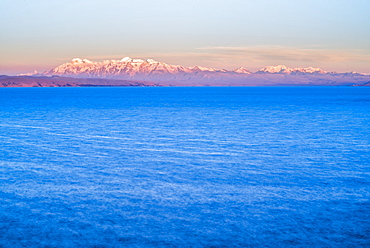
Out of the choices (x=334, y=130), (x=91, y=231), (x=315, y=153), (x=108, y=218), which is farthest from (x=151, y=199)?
(x=334, y=130)

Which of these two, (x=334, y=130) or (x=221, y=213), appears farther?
(x=334, y=130)

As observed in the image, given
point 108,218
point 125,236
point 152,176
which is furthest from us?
point 152,176

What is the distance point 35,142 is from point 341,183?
19.7 m

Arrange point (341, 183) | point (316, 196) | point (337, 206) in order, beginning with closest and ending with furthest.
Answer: point (337, 206), point (316, 196), point (341, 183)

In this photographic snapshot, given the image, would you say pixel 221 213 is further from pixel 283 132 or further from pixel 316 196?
pixel 283 132

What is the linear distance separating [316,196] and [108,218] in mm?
7203

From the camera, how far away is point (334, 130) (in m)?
36.0

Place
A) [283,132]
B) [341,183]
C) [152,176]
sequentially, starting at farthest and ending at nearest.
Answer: [283,132] < [152,176] < [341,183]

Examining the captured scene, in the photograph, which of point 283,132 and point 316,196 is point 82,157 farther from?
point 283,132

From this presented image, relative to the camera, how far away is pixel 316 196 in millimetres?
14484

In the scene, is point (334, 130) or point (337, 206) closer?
point (337, 206)

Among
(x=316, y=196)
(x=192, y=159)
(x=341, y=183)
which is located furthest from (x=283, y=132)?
(x=316, y=196)

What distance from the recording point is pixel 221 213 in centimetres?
1273

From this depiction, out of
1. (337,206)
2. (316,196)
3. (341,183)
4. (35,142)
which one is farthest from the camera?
(35,142)
